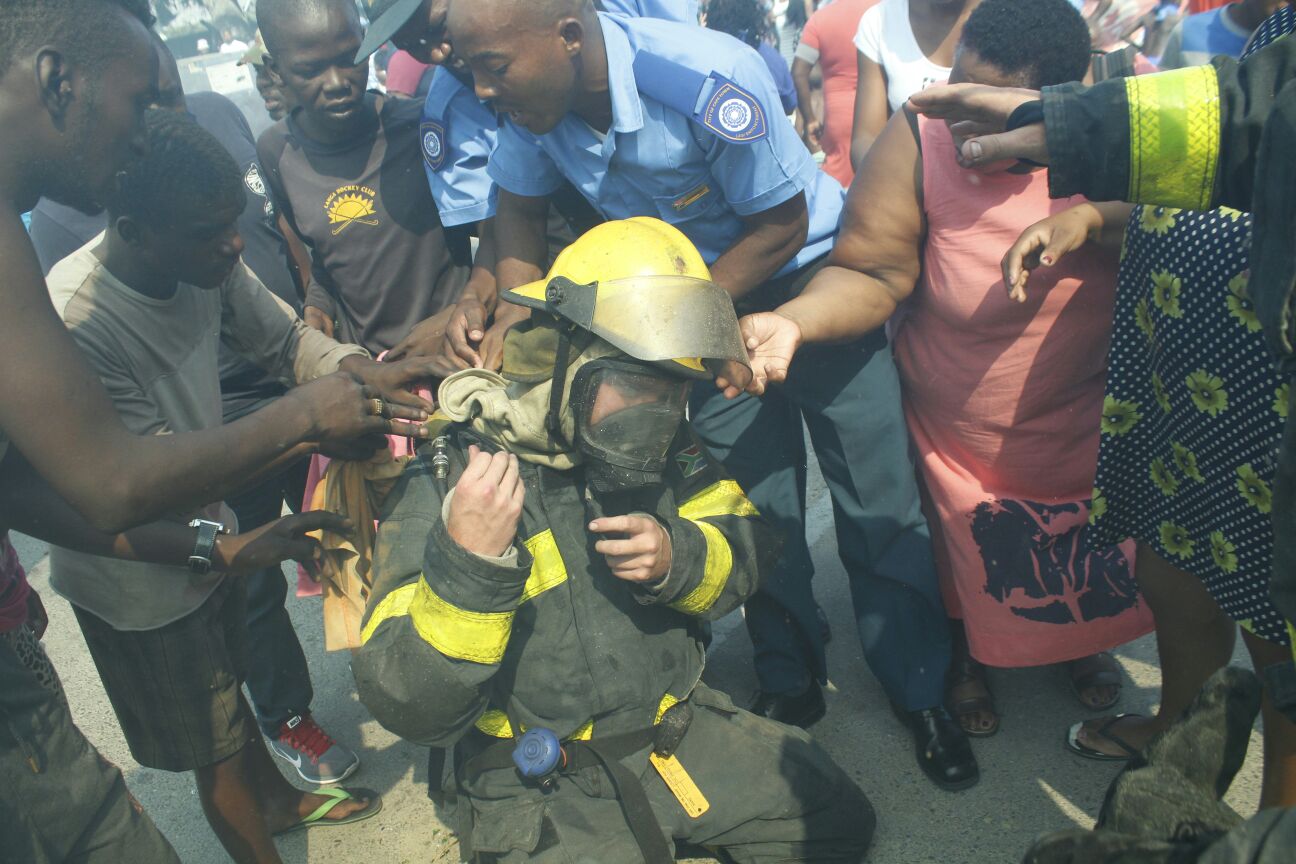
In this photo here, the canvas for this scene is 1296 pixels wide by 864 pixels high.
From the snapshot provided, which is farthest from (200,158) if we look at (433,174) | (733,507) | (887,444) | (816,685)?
(816,685)

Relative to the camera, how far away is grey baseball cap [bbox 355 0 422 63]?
3.15 metres

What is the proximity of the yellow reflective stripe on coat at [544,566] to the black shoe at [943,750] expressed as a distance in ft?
4.28

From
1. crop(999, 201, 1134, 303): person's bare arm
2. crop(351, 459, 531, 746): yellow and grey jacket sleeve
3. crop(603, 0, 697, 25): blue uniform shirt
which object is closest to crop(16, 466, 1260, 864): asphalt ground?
crop(351, 459, 531, 746): yellow and grey jacket sleeve

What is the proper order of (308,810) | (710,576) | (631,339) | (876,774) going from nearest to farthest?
1. (631,339)
2. (710,576)
3. (876,774)
4. (308,810)

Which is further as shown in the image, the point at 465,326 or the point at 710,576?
the point at 465,326

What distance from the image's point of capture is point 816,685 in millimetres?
3172

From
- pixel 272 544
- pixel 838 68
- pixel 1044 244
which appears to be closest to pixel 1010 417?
pixel 1044 244

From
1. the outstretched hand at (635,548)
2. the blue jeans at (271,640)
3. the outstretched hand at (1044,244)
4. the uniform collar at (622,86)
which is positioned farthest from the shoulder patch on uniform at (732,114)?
the blue jeans at (271,640)

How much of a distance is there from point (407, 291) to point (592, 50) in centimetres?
118

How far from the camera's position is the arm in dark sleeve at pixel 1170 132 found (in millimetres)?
1501

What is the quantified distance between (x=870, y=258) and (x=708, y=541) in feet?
3.31

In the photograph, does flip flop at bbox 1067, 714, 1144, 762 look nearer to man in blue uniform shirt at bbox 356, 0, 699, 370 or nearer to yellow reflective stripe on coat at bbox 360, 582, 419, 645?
yellow reflective stripe on coat at bbox 360, 582, 419, 645

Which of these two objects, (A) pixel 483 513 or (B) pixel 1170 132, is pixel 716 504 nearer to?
(A) pixel 483 513

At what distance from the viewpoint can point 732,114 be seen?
2576 millimetres
